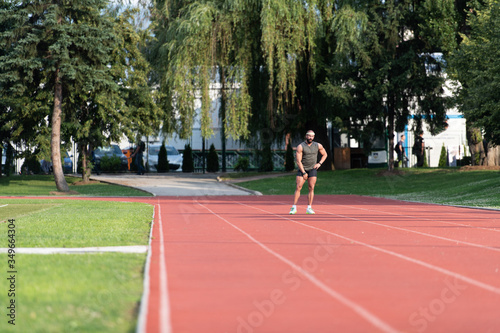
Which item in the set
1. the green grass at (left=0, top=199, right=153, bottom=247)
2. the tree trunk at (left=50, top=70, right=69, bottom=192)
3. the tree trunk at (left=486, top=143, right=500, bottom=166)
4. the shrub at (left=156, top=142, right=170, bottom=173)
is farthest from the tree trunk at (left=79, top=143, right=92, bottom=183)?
the tree trunk at (left=486, top=143, right=500, bottom=166)

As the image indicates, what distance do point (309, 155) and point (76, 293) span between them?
1178 cm

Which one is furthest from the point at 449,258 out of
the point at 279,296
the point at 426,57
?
the point at 426,57

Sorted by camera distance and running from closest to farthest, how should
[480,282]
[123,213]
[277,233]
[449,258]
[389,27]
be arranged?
[480,282], [449,258], [277,233], [123,213], [389,27]

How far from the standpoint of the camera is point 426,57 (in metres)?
35.3

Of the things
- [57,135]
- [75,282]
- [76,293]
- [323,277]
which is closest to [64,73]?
[57,135]

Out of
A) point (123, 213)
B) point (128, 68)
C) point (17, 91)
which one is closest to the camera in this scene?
point (123, 213)

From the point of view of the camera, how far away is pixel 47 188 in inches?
1364

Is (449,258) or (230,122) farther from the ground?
(230,122)

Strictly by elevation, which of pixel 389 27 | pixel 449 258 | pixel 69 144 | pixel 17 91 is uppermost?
pixel 389 27

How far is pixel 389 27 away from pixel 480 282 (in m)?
28.3

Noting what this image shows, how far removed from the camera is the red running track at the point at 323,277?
215 inches

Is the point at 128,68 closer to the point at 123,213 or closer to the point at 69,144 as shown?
the point at 69,144

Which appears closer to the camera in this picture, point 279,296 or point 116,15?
point 279,296

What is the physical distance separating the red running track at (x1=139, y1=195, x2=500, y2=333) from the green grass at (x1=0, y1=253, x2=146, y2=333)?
253 millimetres
